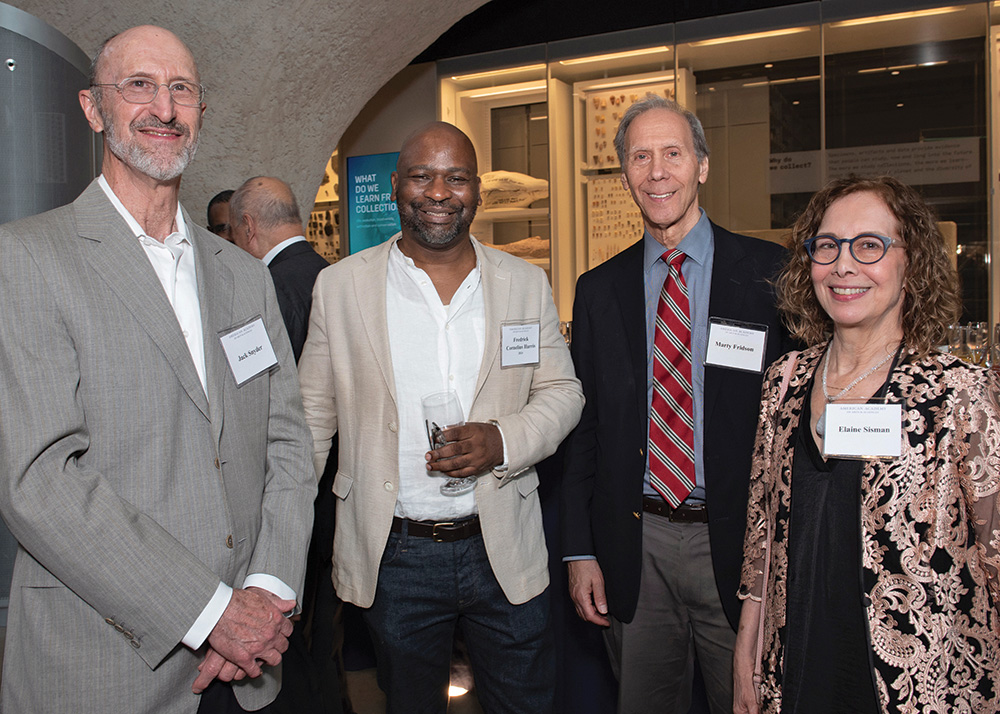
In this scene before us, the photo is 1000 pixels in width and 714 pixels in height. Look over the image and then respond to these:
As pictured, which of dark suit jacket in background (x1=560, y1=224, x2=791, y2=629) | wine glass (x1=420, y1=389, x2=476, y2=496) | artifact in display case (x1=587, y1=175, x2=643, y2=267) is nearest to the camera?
wine glass (x1=420, y1=389, x2=476, y2=496)

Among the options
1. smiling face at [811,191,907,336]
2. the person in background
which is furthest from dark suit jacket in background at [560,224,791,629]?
the person in background

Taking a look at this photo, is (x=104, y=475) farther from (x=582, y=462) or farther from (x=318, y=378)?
(x=582, y=462)

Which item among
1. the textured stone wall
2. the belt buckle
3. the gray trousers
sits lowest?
the gray trousers

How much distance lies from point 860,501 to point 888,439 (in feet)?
0.43

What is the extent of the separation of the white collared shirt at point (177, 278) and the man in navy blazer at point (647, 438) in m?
1.08

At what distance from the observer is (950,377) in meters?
1.46

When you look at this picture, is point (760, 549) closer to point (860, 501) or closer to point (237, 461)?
point (860, 501)

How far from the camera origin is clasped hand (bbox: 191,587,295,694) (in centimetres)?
149

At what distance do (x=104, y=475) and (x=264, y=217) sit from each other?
2.44m

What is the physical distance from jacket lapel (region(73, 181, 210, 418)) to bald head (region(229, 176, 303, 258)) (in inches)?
83.9

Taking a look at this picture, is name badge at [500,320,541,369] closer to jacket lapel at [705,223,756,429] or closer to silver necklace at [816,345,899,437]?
jacket lapel at [705,223,756,429]

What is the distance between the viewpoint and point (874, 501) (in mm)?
1462

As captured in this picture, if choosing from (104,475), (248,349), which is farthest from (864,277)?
(104,475)

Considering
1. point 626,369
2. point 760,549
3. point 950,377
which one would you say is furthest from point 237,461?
point 950,377
